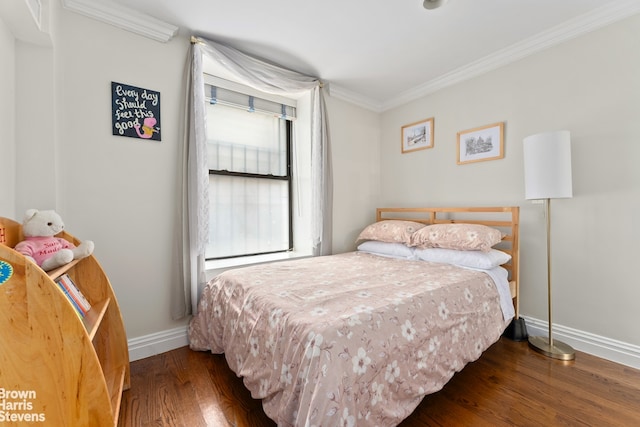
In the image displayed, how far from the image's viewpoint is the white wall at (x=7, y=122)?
50.2 inches

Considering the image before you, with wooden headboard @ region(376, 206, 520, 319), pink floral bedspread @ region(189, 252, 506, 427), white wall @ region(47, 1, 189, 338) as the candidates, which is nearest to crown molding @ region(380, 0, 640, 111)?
wooden headboard @ region(376, 206, 520, 319)

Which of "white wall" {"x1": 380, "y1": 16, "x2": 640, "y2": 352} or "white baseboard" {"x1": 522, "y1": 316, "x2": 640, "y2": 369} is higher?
"white wall" {"x1": 380, "y1": 16, "x2": 640, "y2": 352}

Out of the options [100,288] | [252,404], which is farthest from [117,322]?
[252,404]

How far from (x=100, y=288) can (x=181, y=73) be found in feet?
5.50

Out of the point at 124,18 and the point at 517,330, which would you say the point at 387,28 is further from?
the point at 517,330

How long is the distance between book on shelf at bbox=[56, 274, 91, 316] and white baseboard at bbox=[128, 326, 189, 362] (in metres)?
0.74

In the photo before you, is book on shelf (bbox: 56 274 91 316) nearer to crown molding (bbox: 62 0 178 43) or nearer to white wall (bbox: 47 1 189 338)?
white wall (bbox: 47 1 189 338)

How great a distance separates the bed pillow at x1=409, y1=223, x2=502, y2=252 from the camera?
2.09 metres

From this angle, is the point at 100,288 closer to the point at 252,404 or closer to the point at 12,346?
the point at 12,346

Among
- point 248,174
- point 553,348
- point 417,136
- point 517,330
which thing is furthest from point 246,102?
point 553,348

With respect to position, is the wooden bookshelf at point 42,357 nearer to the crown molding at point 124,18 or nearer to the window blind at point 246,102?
the crown molding at point 124,18

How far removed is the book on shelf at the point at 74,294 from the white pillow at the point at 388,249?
2.30 meters

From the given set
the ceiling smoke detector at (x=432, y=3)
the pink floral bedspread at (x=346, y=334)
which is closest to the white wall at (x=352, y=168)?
the pink floral bedspread at (x=346, y=334)

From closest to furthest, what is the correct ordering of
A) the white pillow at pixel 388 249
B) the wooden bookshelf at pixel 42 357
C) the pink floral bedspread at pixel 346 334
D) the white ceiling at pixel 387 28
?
the wooden bookshelf at pixel 42 357, the pink floral bedspread at pixel 346 334, the white ceiling at pixel 387 28, the white pillow at pixel 388 249
